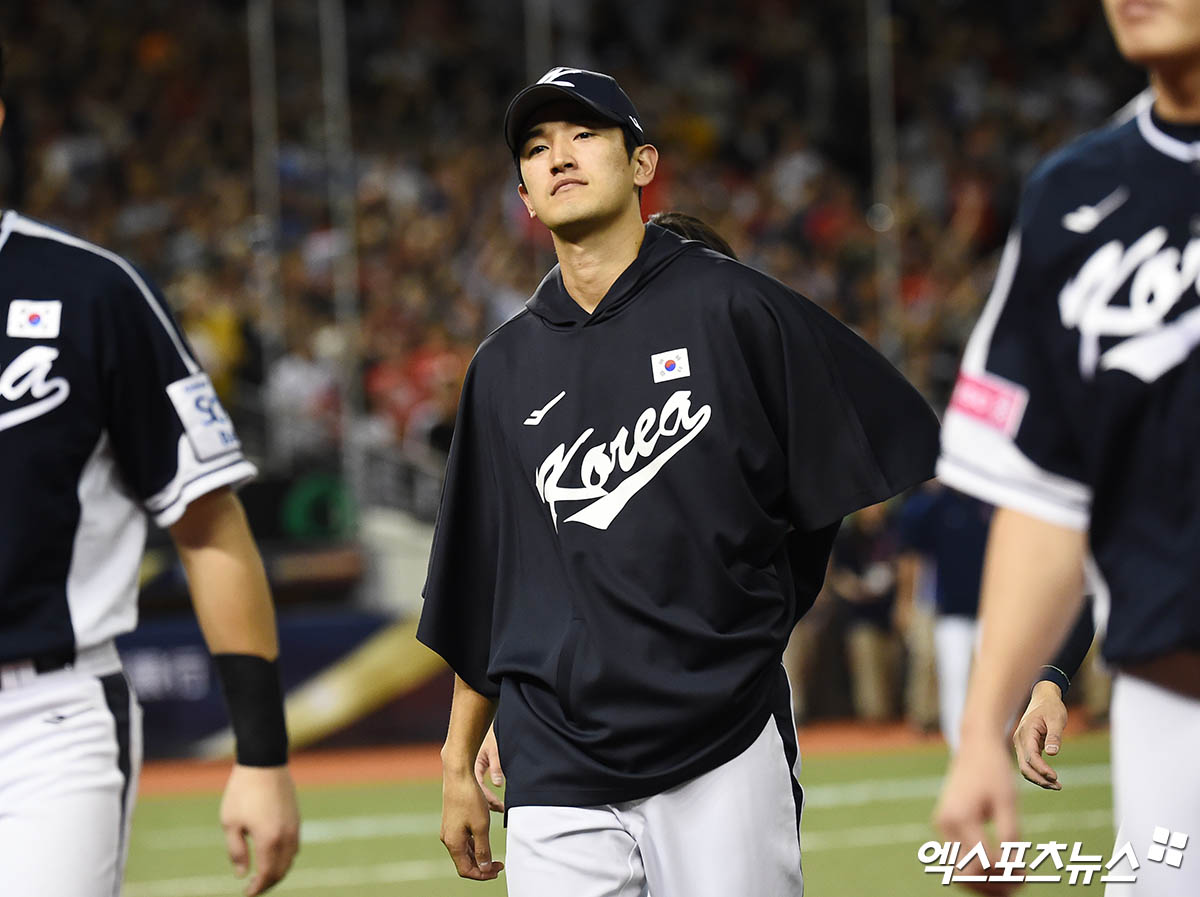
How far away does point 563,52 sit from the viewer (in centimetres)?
2066

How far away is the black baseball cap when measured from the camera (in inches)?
143

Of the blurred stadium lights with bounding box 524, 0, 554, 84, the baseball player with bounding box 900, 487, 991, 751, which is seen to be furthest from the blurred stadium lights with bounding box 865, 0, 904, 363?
the baseball player with bounding box 900, 487, 991, 751

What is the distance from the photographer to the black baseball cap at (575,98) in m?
3.64

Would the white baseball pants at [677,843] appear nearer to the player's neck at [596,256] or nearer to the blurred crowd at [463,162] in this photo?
the player's neck at [596,256]

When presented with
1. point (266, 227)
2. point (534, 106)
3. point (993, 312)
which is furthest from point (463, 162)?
point (993, 312)

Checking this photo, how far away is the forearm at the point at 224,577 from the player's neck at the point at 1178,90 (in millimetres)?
1848

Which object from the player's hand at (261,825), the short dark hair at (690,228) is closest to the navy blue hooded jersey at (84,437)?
the player's hand at (261,825)

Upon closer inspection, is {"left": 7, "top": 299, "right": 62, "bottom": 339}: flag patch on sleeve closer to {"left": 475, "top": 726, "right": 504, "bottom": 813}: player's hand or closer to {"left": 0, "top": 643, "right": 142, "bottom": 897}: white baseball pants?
{"left": 0, "top": 643, "right": 142, "bottom": 897}: white baseball pants

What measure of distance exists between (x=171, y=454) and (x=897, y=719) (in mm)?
12553

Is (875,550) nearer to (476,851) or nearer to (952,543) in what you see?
(952,543)

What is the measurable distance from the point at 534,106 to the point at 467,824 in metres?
1.57

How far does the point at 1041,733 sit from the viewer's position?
3.29 meters

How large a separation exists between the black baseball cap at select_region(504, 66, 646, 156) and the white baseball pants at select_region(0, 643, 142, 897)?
144 centimetres

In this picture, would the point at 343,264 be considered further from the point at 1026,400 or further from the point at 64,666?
the point at 1026,400
